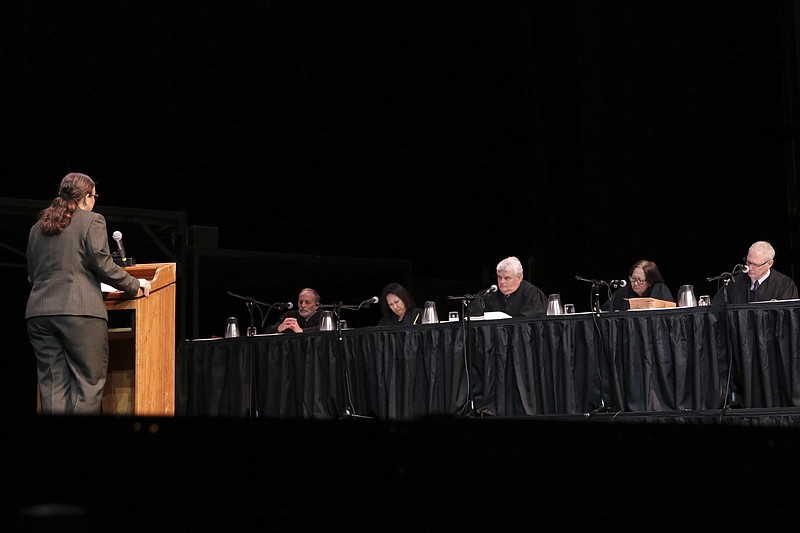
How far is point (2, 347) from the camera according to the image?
9227mm

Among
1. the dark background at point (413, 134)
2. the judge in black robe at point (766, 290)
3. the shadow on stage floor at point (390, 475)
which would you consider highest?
the dark background at point (413, 134)

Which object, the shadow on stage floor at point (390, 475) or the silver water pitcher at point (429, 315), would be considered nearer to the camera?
the shadow on stage floor at point (390, 475)

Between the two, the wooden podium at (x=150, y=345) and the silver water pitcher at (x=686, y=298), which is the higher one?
the silver water pitcher at (x=686, y=298)

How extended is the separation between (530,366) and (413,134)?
18.1 ft

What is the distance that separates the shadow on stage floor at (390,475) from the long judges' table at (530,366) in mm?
4815

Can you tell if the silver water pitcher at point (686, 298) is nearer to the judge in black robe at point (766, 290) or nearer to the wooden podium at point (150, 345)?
the judge in black robe at point (766, 290)

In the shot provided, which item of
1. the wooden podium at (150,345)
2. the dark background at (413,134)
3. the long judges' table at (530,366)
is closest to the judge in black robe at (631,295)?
the long judges' table at (530,366)

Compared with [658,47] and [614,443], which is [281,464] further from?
[658,47]

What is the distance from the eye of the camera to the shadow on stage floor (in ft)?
3.59

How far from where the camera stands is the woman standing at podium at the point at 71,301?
4.42m

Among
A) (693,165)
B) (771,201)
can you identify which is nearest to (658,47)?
(693,165)

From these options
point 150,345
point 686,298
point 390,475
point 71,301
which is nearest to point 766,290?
point 686,298

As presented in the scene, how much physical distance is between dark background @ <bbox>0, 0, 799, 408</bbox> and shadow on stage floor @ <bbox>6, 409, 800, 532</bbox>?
25.6ft

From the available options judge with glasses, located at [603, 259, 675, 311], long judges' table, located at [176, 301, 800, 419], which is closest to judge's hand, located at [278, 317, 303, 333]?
long judges' table, located at [176, 301, 800, 419]
